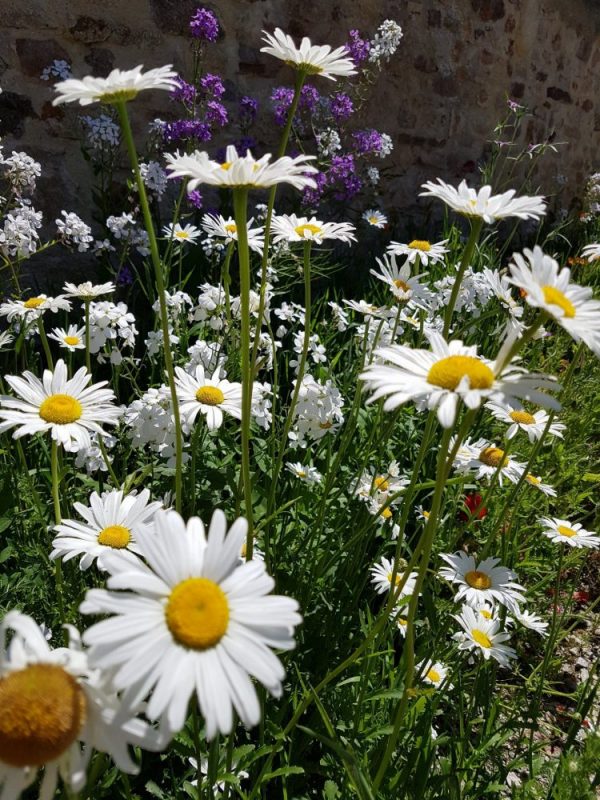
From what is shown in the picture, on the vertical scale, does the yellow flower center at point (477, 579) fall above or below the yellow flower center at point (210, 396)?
below

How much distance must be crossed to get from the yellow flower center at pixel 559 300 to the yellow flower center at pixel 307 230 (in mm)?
748

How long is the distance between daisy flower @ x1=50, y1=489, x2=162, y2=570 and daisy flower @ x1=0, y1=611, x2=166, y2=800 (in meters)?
0.49

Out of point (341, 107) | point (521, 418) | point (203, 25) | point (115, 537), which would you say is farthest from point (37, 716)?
point (341, 107)

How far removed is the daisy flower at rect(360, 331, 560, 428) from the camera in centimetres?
91

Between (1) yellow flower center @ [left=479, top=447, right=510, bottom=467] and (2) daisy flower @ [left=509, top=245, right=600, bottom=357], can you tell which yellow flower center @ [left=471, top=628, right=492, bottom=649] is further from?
(2) daisy flower @ [left=509, top=245, right=600, bottom=357]

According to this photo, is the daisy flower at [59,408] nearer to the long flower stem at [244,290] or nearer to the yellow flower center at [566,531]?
the long flower stem at [244,290]

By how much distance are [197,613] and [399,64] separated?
5558mm

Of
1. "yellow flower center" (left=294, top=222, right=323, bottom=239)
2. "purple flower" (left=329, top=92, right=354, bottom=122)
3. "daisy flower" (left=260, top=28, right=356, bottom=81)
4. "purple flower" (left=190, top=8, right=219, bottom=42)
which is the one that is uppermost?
"purple flower" (left=329, top=92, right=354, bottom=122)

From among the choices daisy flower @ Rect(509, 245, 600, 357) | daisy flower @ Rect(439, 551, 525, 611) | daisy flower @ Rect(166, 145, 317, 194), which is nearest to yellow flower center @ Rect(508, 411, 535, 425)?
daisy flower @ Rect(439, 551, 525, 611)

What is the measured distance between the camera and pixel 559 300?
987 mm

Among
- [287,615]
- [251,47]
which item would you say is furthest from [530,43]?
[287,615]

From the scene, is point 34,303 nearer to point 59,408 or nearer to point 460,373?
point 59,408

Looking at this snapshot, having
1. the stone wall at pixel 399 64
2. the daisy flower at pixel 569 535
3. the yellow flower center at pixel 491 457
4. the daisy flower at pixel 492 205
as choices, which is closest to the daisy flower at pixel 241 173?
the daisy flower at pixel 492 205

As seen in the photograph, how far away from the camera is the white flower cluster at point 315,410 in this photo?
7.09 ft
